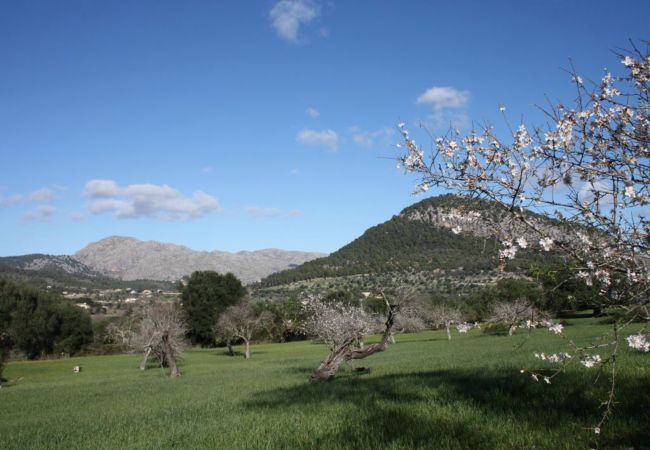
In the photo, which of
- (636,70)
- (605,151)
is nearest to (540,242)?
(605,151)

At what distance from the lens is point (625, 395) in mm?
8594

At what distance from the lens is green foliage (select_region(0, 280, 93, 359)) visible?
7831 centimetres

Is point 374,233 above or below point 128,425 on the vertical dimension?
above

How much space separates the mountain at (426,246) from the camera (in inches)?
235

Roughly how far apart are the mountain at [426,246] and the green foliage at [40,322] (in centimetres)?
5757

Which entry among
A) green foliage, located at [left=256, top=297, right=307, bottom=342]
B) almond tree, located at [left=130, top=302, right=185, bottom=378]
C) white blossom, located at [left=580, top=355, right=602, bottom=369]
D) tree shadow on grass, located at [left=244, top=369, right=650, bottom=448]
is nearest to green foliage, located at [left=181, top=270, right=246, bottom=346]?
green foliage, located at [left=256, top=297, right=307, bottom=342]

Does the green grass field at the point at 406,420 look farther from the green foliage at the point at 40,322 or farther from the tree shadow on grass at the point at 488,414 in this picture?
the green foliage at the point at 40,322

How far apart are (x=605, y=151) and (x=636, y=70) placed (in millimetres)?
1051

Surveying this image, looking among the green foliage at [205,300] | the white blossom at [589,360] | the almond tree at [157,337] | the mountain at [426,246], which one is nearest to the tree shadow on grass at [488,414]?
the white blossom at [589,360]

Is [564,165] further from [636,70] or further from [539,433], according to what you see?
[539,433]

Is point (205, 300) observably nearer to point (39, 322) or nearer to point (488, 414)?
point (39, 322)

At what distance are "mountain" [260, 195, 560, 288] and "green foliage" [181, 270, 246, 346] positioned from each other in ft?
107

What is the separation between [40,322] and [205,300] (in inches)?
1034

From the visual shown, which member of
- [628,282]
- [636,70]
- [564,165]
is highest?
[636,70]
